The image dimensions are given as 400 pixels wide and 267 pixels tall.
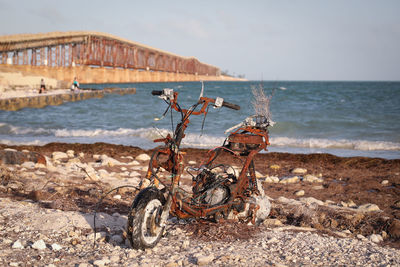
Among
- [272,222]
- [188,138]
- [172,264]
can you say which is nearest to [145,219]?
[172,264]

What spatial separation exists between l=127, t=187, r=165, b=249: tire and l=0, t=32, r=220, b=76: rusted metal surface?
4964cm

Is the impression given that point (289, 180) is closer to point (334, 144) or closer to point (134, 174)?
point (134, 174)

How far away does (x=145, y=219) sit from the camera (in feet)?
11.1

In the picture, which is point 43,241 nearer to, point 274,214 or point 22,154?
point 274,214

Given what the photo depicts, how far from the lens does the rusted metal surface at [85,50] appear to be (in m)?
49.1

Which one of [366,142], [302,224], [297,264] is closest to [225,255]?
[297,264]

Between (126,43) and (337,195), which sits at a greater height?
(126,43)

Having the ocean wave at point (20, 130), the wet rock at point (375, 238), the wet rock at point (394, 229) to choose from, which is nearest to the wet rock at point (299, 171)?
the wet rock at point (394, 229)

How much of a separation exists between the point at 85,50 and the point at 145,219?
62.9 metres

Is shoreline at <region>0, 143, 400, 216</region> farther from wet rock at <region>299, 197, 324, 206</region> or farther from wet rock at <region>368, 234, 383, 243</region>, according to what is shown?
wet rock at <region>368, 234, 383, 243</region>

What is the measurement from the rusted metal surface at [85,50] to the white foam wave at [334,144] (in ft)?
141

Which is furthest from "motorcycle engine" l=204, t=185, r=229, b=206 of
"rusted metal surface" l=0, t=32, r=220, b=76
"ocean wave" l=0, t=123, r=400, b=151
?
"rusted metal surface" l=0, t=32, r=220, b=76

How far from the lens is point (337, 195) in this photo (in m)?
6.41

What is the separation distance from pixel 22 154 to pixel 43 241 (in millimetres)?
4473
